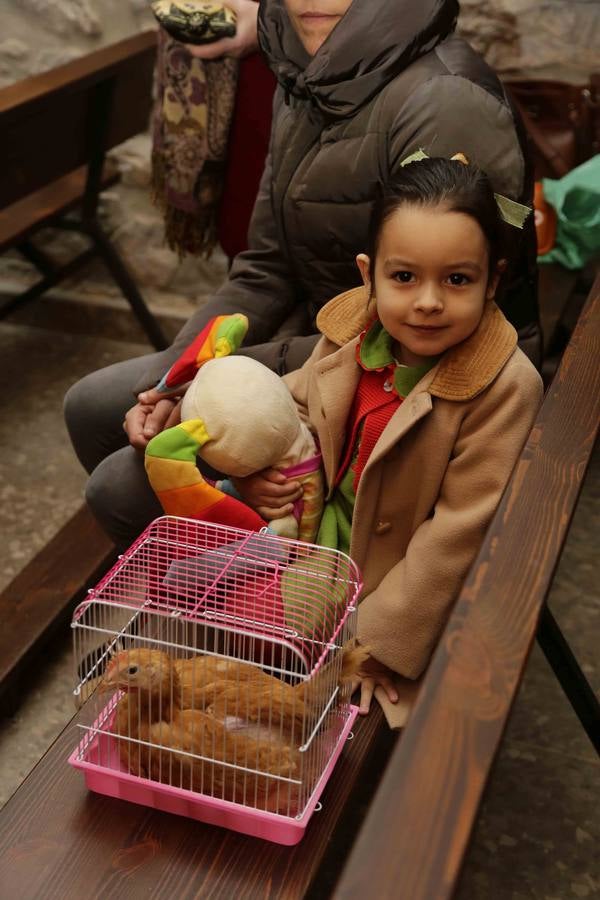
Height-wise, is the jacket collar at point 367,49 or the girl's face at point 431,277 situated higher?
the jacket collar at point 367,49

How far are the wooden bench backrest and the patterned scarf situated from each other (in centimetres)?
31

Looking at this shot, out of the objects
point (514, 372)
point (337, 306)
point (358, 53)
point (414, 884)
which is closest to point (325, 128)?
point (358, 53)

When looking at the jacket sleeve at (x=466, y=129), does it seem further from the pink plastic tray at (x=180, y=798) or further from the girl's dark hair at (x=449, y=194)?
the pink plastic tray at (x=180, y=798)

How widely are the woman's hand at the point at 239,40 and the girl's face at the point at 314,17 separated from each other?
1.88ft

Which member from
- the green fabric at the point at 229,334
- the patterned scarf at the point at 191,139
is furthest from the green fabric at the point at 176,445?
the patterned scarf at the point at 191,139

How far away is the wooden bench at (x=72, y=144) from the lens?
280cm

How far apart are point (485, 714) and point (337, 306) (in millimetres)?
1011

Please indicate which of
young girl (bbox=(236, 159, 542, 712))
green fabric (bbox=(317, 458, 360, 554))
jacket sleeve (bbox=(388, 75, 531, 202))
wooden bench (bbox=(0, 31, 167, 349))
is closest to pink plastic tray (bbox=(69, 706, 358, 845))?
young girl (bbox=(236, 159, 542, 712))

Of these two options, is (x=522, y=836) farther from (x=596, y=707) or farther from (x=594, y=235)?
(x=594, y=235)

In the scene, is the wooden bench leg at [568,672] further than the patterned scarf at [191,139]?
No

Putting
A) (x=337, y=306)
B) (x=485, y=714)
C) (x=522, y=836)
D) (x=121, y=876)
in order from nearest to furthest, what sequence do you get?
(x=485, y=714)
(x=121, y=876)
(x=337, y=306)
(x=522, y=836)

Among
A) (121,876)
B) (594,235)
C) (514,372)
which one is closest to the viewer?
(121,876)

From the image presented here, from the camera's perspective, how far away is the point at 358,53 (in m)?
Answer: 1.82

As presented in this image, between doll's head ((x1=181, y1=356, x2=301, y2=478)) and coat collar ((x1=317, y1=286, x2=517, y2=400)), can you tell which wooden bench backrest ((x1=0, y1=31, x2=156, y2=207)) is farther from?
coat collar ((x1=317, y1=286, x2=517, y2=400))
